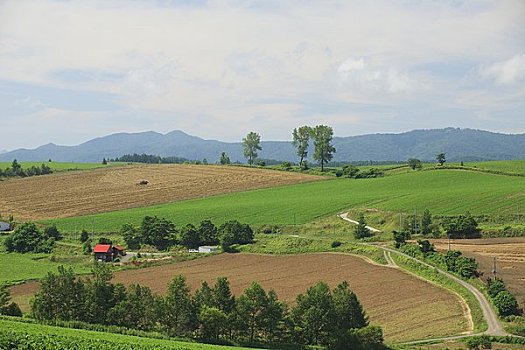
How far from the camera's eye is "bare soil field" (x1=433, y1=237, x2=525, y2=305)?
5169 centimetres

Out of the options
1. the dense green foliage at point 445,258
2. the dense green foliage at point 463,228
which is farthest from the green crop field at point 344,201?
the dense green foliage at point 445,258

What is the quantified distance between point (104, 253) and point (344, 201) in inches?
1504

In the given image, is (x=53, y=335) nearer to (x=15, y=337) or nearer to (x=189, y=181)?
(x=15, y=337)

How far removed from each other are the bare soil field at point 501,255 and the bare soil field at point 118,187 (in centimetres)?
5675

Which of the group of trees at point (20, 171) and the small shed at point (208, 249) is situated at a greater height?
the group of trees at point (20, 171)

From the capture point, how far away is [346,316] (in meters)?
39.7

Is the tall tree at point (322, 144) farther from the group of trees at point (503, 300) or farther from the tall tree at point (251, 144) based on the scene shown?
the group of trees at point (503, 300)

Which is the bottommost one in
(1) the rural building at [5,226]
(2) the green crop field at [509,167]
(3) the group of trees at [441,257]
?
(3) the group of trees at [441,257]

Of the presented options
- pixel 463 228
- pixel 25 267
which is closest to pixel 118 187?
pixel 25 267

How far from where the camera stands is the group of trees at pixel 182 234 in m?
78.3

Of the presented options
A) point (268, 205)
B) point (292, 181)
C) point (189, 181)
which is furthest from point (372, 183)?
point (189, 181)

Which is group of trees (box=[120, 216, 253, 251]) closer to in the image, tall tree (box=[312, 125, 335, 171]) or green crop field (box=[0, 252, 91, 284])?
green crop field (box=[0, 252, 91, 284])

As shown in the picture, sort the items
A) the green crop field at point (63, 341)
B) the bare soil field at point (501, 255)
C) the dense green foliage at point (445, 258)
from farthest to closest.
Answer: the dense green foliage at point (445, 258)
the bare soil field at point (501, 255)
the green crop field at point (63, 341)

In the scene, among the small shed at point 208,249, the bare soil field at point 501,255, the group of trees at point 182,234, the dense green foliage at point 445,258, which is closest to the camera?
the bare soil field at point 501,255
